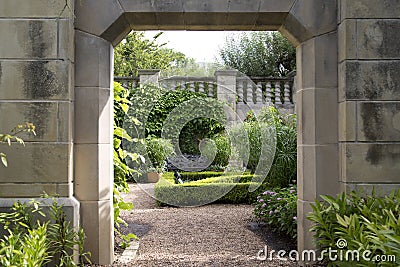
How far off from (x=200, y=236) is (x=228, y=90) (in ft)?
22.8

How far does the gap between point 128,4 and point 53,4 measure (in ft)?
2.01

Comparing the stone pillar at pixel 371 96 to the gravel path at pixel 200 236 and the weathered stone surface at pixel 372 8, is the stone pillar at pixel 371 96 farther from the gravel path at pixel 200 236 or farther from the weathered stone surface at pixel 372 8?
the gravel path at pixel 200 236

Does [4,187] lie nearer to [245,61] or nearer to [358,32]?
[358,32]

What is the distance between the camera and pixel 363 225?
2717 mm

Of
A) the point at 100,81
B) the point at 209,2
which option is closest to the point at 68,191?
the point at 100,81

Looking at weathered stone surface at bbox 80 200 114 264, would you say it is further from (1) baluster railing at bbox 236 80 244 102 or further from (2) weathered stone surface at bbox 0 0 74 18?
(1) baluster railing at bbox 236 80 244 102

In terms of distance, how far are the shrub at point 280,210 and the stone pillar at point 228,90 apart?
5.40 m

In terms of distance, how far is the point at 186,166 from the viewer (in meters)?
11.9

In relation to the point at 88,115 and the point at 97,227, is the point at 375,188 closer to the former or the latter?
the point at 97,227

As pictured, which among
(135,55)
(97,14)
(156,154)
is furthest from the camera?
(135,55)

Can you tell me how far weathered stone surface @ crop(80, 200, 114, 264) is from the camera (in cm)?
378

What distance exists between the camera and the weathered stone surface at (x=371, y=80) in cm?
359

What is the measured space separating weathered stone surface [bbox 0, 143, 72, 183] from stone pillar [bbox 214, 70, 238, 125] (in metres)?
8.77

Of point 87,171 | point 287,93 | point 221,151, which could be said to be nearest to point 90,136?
point 87,171
